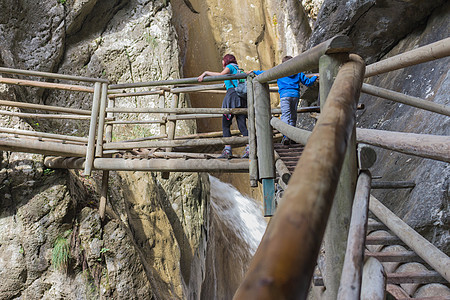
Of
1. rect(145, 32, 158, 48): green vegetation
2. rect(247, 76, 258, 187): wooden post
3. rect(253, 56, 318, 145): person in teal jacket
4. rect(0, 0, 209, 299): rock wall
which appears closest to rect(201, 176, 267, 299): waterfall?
rect(0, 0, 209, 299): rock wall

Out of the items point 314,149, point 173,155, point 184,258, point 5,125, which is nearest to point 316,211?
point 314,149

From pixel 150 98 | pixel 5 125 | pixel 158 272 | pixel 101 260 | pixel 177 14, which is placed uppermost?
pixel 177 14

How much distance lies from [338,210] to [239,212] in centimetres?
848

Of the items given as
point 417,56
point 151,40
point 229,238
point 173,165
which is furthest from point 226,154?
point 229,238

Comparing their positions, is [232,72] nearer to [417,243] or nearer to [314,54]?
[417,243]

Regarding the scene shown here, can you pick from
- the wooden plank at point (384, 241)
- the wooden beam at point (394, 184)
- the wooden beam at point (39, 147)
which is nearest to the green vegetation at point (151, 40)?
the wooden beam at point (39, 147)

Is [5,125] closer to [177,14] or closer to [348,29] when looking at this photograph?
[348,29]

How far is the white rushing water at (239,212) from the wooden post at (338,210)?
26.0ft

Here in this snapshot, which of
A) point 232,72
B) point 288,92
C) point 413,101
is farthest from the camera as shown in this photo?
point 288,92

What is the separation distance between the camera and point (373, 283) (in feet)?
3.45

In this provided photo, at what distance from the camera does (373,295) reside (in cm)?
101

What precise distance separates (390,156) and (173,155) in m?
2.18

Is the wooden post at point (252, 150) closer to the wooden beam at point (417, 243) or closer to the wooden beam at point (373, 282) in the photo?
the wooden beam at point (417, 243)

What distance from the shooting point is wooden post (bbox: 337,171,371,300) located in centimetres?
87
